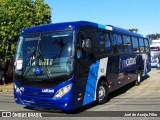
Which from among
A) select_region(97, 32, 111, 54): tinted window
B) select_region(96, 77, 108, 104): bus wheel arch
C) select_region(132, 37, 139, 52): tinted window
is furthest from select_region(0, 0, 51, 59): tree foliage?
→ select_region(96, 77, 108, 104): bus wheel arch

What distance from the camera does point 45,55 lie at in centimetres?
1007

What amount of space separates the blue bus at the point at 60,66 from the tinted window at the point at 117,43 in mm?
1715

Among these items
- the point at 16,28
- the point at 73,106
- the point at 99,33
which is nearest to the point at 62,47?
the point at 73,106

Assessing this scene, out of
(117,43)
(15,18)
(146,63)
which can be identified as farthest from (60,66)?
(146,63)

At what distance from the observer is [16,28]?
20031mm

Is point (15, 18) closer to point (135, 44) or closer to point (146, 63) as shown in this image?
point (135, 44)

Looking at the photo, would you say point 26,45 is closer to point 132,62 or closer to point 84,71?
point 84,71

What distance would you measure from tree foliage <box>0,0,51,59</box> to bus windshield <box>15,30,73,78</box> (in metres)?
9.70

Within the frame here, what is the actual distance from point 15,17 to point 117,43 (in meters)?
8.65

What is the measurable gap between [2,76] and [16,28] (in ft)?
11.7

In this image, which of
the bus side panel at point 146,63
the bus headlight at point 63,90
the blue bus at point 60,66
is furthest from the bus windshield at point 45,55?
→ the bus side panel at point 146,63

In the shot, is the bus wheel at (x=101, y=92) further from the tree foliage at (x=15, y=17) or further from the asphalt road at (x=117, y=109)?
the tree foliage at (x=15, y=17)

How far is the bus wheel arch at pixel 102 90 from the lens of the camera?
11648 mm

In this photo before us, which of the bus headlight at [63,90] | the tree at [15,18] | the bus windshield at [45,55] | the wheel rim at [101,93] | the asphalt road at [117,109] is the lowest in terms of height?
the asphalt road at [117,109]
